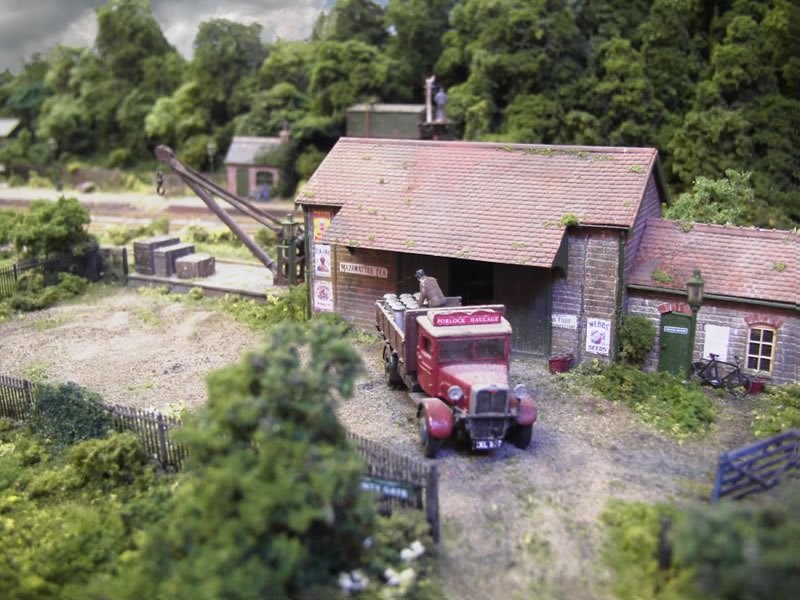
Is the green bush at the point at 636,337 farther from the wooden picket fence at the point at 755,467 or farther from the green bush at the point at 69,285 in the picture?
the green bush at the point at 69,285

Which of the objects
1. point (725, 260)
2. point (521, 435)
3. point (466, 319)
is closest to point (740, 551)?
point (521, 435)

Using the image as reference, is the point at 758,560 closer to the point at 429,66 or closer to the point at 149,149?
the point at 429,66

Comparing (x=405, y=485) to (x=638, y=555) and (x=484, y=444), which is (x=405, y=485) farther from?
(x=638, y=555)

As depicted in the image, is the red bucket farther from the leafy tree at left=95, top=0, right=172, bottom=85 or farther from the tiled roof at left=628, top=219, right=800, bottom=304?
the leafy tree at left=95, top=0, right=172, bottom=85

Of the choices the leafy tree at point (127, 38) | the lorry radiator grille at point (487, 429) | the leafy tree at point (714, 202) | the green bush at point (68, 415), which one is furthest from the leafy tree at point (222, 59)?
the lorry radiator grille at point (487, 429)

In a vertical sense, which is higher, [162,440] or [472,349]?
[472,349]

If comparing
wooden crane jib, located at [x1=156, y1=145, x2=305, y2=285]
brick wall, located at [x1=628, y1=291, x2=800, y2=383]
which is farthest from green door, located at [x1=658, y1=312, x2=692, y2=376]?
wooden crane jib, located at [x1=156, y1=145, x2=305, y2=285]
